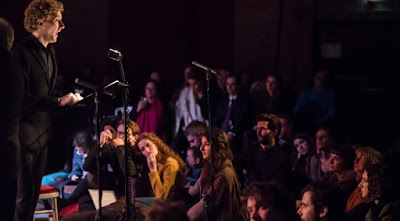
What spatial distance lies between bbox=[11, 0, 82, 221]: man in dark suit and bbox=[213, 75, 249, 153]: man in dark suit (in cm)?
363

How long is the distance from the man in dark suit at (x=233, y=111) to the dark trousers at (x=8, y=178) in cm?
393

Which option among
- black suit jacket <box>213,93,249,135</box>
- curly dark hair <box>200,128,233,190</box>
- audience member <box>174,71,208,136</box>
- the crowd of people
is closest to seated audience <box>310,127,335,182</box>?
the crowd of people

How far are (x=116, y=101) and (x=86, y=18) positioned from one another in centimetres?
215

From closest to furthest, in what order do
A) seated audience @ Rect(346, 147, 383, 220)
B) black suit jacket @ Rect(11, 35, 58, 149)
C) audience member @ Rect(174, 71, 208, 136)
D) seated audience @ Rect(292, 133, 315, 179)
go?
black suit jacket @ Rect(11, 35, 58, 149) → seated audience @ Rect(346, 147, 383, 220) → seated audience @ Rect(292, 133, 315, 179) → audience member @ Rect(174, 71, 208, 136)

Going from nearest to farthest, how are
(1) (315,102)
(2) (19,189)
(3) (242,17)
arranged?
(2) (19,189), (1) (315,102), (3) (242,17)

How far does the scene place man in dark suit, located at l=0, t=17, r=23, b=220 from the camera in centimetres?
335

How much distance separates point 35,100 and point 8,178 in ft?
1.49

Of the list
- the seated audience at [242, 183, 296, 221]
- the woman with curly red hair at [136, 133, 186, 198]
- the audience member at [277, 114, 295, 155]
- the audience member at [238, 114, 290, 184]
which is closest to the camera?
the seated audience at [242, 183, 296, 221]

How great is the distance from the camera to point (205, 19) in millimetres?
9773

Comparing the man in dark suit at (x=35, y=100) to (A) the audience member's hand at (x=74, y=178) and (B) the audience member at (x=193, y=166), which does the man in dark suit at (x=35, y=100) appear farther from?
(A) the audience member's hand at (x=74, y=178)

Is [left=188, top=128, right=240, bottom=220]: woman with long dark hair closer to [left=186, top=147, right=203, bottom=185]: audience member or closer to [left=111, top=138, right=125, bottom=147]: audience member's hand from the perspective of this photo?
[left=186, top=147, right=203, bottom=185]: audience member

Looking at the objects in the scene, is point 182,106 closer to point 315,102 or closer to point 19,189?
point 315,102

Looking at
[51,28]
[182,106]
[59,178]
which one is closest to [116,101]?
[182,106]

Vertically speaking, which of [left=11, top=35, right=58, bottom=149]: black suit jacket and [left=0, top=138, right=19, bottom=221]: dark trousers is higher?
[left=11, top=35, right=58, bottom=149]: black suit jacket
